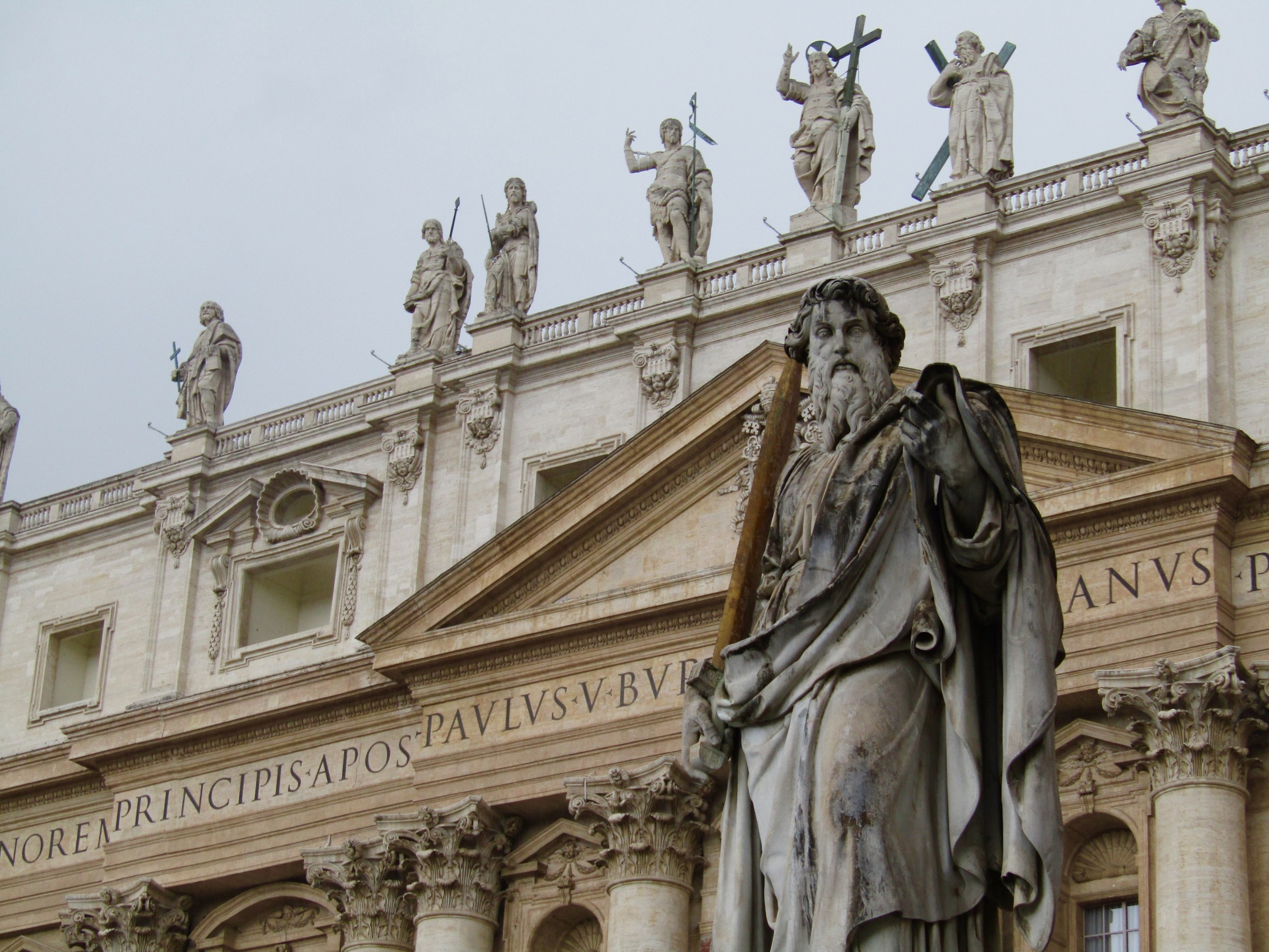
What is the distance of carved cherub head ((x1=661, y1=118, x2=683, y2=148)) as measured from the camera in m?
31.1

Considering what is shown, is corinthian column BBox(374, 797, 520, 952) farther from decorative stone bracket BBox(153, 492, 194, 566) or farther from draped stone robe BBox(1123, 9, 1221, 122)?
draped stone robe BBox(1123, 9, 1221, 122)

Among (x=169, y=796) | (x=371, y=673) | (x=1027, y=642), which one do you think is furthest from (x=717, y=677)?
(x=169, y=796)

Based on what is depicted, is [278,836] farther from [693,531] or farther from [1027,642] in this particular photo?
[1027,642]

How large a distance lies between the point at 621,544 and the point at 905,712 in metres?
22.7

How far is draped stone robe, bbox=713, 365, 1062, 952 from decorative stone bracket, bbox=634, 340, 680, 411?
23289 millimetres

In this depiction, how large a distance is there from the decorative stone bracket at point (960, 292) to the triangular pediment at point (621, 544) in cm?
185

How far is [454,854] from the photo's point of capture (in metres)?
27.6

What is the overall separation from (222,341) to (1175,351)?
15.0 meters

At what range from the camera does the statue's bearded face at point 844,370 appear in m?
6.41

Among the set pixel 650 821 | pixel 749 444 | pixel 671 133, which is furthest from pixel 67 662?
pixel 749 444

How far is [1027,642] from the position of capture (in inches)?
228

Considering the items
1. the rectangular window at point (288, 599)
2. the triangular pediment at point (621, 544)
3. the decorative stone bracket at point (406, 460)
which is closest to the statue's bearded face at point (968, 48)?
the triangular pediment at point (621, 544)

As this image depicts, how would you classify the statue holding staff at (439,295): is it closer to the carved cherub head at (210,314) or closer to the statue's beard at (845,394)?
the carved cherub head at (210,314)

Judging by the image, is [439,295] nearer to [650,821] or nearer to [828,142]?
[828,142]
